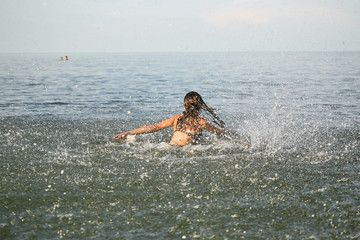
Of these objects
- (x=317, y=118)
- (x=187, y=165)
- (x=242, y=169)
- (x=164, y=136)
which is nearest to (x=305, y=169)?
(x=242, y=169)

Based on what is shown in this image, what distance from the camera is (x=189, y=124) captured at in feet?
24.1

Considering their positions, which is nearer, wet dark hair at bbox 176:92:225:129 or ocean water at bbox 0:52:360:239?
ocean water at bbox 0:52:360:239

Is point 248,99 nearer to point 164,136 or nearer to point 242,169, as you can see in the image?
point 164,136

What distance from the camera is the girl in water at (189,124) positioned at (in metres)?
7.12

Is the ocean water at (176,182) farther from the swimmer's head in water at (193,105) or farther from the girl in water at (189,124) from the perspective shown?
the swimmer's head in water at (193,105)

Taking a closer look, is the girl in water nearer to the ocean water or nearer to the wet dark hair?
the wet dark hair

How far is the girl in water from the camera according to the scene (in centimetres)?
712

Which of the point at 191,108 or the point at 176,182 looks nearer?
the point at 176,182

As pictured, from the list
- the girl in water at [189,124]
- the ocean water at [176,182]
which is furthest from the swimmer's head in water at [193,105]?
the ocean water at [176,182]

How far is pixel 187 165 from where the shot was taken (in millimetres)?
6195

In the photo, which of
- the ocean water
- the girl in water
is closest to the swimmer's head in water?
the girl in water

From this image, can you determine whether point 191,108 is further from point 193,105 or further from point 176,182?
point 176,182

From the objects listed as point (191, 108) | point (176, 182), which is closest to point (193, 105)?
point (191, 108)

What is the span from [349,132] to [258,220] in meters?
6.78
